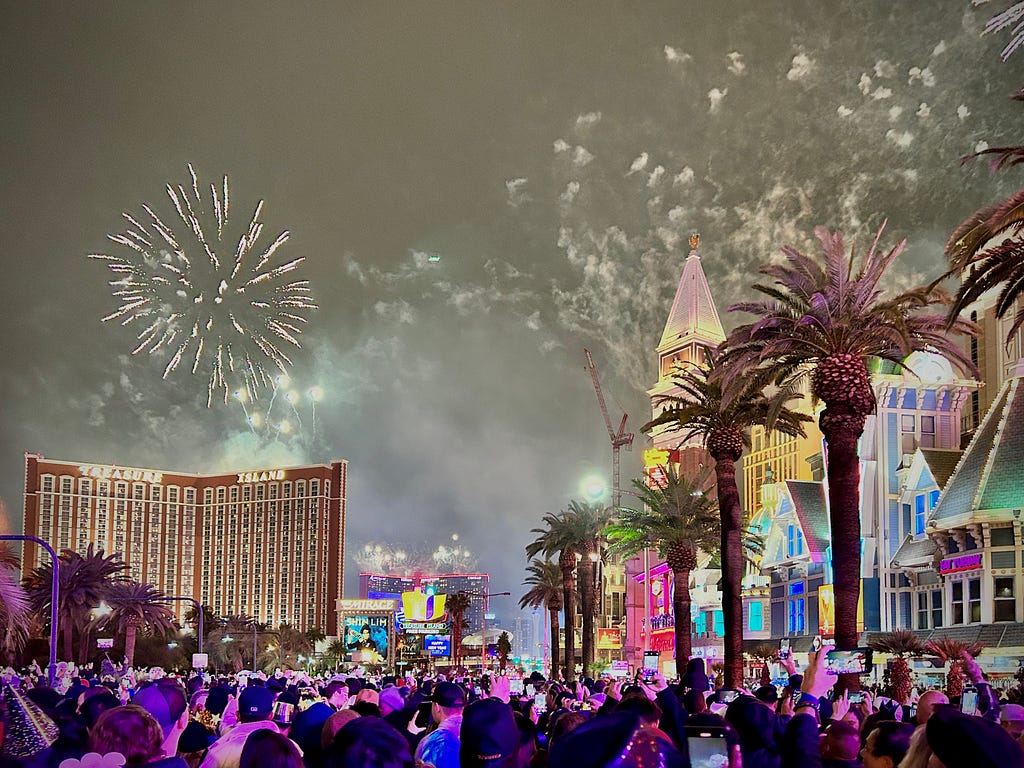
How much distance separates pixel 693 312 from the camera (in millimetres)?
157375

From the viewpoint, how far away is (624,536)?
58531 millimetres

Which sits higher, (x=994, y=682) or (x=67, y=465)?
(x=67, y=465)

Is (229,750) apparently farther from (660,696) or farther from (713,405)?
(713,405)

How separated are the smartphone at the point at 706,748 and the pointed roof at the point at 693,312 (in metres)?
151

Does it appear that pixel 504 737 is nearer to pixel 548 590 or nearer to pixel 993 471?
pixel 993 471

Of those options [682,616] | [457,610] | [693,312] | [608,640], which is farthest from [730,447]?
[693,312]

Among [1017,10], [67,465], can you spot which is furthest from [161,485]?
[1017,10]

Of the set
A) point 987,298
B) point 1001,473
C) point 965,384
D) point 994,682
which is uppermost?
point 987,298

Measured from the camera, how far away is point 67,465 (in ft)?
602

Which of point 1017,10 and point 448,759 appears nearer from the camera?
point 448,759

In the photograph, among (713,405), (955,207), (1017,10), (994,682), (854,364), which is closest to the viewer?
(1017,10)

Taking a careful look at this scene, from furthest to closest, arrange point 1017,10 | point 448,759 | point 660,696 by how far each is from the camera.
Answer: point 1017,10
point 660,696
point 448,759

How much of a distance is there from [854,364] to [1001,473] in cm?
1992

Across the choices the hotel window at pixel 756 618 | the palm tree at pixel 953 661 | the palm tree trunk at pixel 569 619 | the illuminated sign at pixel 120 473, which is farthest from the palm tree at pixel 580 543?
the illuminated sign at pixel 120 473
